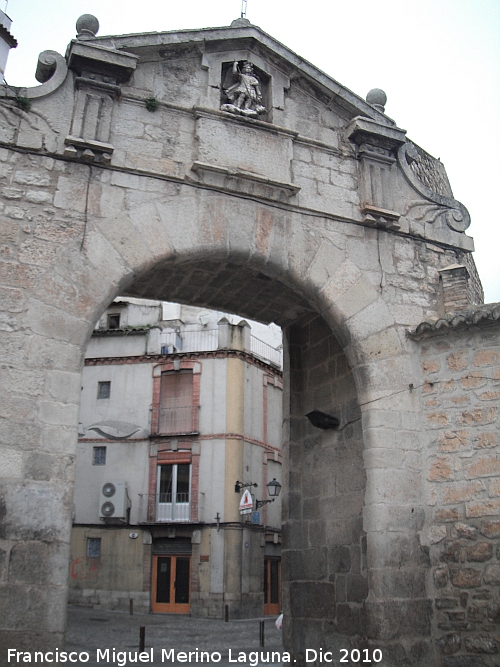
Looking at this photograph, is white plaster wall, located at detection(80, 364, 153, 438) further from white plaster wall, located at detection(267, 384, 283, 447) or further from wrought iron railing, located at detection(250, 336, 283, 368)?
white plaster wall, located at detection(267, 384, 283, 447)

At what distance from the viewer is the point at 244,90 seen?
6570 mm

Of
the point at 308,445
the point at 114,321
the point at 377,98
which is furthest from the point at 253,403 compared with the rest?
the point at 377,98

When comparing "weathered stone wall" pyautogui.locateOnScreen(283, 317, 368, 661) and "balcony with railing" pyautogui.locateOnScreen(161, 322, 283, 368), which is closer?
"weathered stone wall" pyautogui.locateOnScreen(283, 317, 368, 661)

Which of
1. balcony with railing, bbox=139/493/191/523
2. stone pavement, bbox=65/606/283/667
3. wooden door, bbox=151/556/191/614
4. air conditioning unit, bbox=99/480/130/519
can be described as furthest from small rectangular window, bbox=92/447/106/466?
stone pavement, bbox=65/606/283/667

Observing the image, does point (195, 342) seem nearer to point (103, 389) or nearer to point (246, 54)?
point (103, 389)

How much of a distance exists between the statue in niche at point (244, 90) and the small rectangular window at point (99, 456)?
15.7 m

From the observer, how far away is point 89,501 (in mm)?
19938

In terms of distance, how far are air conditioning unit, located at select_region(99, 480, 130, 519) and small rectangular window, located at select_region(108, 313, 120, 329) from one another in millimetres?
5548

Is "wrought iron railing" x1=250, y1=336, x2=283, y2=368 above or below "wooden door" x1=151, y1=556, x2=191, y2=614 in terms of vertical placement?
above

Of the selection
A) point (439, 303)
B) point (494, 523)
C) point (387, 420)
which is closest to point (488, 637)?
point (494, 523)

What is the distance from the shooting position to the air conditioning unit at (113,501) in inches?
755

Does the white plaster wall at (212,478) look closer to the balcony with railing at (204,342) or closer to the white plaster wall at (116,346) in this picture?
the balcony with railing at (204,342)

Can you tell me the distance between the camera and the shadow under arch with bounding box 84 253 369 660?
627 centimetres

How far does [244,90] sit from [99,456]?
15896 mm
